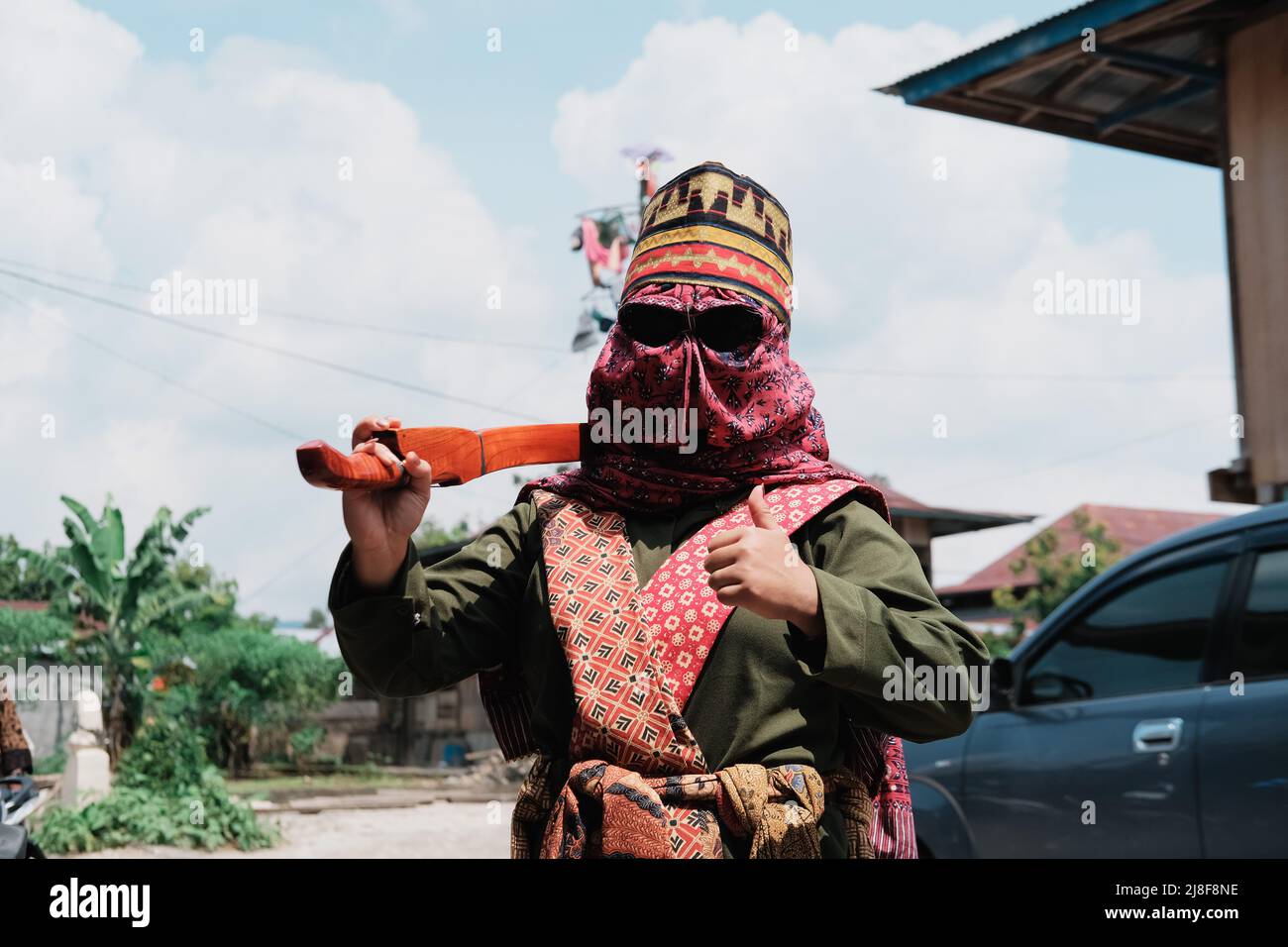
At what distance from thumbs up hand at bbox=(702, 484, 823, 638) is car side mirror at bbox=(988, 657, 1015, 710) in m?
3.21

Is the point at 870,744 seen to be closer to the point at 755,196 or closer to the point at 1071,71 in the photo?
the point at 755,196

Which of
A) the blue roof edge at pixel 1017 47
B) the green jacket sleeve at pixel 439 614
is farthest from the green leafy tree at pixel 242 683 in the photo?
the green jacket sleeve at pixel 439 614

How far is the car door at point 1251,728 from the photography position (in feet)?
12.9

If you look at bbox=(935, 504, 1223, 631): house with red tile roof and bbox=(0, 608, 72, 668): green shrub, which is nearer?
bbox=(0, 608, 72, 668): green shrub

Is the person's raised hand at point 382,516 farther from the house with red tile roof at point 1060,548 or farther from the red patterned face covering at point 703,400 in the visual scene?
the house with red tile roof at point 1060,548

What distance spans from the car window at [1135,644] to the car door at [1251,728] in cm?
15

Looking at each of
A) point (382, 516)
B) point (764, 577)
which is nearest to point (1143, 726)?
point (764, 577)

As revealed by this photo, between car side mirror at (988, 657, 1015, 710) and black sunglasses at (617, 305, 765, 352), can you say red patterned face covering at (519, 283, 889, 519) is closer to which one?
black sunglasses at (617, 305, 765, 352)

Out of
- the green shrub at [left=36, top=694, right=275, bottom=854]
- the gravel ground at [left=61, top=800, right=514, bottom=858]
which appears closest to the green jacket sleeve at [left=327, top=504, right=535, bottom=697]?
the gravel ground at [left=61, top=800, right=514, bottom=858]

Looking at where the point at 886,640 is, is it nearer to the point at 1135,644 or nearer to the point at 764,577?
the point at 764,577

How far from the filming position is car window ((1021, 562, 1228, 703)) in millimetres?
4484

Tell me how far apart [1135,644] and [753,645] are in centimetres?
318
